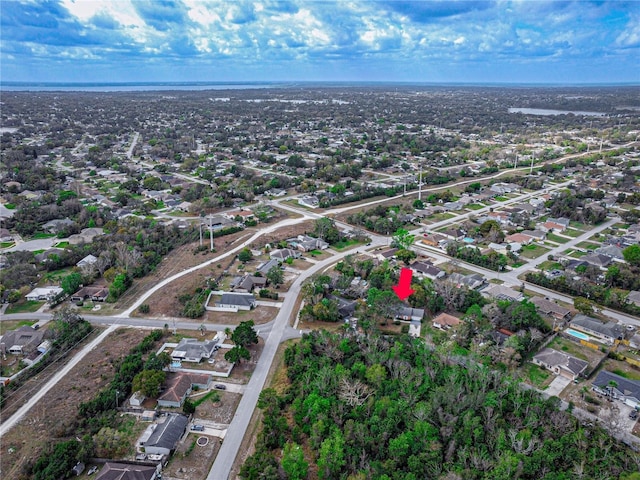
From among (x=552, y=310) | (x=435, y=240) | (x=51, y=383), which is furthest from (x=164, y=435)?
(x=435, y=240)

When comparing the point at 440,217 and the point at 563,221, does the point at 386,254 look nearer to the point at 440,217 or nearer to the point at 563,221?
the point at 440,217

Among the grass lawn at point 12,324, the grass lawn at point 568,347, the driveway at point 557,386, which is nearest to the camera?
the driveway at point 557,386

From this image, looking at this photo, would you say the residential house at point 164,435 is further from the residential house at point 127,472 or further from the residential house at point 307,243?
the residential house at point 307,243

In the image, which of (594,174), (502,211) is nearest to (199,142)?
(502,211)

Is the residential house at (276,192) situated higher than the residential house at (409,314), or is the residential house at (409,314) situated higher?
the residential house at (276,192)

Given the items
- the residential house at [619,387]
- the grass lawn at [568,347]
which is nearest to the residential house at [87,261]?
the grass lawn at [568,347]

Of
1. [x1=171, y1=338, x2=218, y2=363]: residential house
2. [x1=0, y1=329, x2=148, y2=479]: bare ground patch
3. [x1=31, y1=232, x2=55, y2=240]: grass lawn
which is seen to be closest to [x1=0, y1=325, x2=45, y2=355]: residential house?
[x1=0, y1=329, x2=148, y2=479]: bare ground patch

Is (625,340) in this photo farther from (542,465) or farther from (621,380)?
(542,465)

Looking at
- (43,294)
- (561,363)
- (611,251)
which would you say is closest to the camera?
(561,363)
